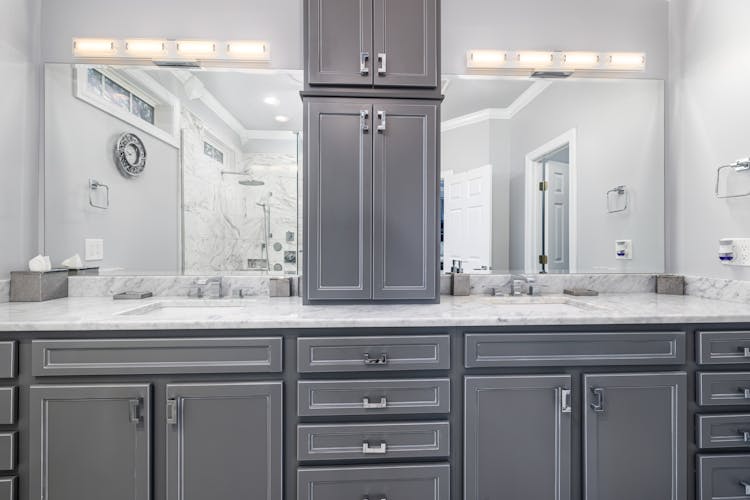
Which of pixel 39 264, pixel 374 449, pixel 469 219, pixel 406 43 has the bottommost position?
pixel 374 449

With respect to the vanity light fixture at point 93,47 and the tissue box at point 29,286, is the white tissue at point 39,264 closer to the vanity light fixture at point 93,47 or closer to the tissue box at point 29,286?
the tissue box at point 29,286

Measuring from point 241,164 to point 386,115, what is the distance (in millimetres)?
857

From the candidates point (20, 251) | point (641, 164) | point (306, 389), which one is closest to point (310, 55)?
point (306, 389)

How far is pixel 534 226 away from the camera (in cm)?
207

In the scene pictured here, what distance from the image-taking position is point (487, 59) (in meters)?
2.00

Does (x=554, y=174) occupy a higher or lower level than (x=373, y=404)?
higher

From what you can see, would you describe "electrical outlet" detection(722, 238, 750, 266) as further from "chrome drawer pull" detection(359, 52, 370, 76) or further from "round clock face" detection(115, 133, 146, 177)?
"round clock face" detection(115, 133, 146, 177)

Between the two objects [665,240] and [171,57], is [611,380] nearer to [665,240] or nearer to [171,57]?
[665,240]

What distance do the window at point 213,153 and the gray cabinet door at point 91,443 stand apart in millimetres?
1183

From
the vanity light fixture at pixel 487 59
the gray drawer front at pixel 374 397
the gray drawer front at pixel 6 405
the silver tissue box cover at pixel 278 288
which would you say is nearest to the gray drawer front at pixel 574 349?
the gray drawer front at pixel 374 397

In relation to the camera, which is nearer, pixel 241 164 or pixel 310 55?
pixel 310 55

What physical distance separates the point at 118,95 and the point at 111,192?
53 cm

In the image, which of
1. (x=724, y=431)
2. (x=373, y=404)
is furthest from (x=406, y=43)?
(x=724, y=431)

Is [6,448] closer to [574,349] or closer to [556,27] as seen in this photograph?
[574,349]
